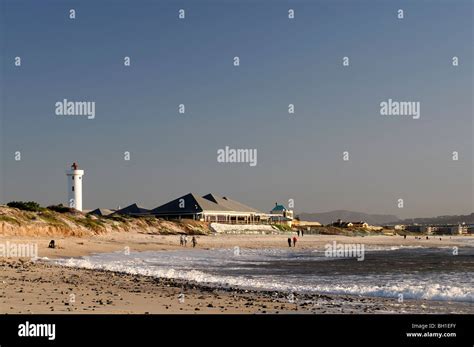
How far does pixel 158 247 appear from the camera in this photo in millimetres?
50438

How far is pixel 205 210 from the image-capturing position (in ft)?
331

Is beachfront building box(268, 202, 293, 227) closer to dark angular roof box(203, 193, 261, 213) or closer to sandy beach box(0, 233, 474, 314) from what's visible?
dark angular roof box(203, 193, 261, 213)

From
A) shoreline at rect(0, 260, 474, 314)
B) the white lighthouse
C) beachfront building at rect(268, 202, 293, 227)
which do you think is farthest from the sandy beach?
beachfront building at rect(268, 202, 293, 227)

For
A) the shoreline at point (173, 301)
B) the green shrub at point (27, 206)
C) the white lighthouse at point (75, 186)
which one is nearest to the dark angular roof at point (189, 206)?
the white lighthouse at point (75, 186)

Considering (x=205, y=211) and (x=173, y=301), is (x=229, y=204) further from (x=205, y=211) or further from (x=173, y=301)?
(x=173, y=301)

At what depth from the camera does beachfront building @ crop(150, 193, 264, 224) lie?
10125cm

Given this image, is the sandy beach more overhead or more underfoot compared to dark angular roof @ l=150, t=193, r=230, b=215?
more underfoot

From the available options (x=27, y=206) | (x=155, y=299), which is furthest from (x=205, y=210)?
(x=155, y=299)

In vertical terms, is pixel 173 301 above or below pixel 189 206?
below
